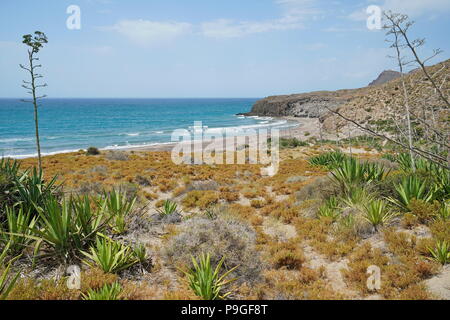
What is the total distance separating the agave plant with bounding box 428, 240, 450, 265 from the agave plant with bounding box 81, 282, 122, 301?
16.6 feet

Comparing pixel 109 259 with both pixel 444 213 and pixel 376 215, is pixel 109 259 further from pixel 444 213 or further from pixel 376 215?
pixel 444 213

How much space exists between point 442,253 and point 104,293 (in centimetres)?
525

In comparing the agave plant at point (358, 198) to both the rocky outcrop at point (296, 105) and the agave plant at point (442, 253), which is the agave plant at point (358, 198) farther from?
the rocky outcrop at point (296, 105)

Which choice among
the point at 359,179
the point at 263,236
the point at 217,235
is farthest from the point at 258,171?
the point at 217,235

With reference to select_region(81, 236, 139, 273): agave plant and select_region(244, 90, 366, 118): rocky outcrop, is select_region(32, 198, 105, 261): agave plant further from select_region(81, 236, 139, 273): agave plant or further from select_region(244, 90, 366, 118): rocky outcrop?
select_region(244, 90, 366, 118): rocky outcrop

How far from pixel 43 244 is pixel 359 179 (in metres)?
7.83

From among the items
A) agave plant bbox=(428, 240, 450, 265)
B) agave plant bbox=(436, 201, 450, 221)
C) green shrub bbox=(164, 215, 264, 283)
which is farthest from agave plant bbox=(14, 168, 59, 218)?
agave plant bbox=(436, 201, 450, 221)

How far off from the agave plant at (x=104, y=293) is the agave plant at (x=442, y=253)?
5.07 meters

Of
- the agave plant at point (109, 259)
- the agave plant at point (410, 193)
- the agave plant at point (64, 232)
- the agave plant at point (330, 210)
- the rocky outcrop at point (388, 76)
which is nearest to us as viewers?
the agave plant at point (109, 259)

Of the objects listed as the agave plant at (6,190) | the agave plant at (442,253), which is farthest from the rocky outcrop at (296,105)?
the agave plant at (6,190)

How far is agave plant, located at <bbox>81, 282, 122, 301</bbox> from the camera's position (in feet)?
11.9

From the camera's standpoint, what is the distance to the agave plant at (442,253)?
4668 millimetres

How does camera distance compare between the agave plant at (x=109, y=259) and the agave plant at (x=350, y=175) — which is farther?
the agave plant at (x=350, y=175)

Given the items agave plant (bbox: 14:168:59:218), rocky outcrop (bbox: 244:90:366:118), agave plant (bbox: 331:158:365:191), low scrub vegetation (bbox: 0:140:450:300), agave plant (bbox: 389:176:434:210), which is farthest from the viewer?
rocky outcrop (bbox: 244:90:366:118)
